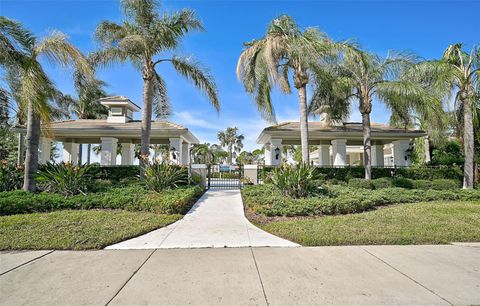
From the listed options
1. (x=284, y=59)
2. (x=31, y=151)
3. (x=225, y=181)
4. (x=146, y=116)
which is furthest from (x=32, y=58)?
(x=225, y=181)

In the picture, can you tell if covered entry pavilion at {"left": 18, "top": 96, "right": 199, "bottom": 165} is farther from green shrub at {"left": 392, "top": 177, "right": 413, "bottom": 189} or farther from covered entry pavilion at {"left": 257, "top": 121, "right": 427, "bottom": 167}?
green shrub at {"left": 392, "top": 177, "right": 413, "bottom": 189}

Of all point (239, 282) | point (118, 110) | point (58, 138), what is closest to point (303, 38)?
point (239, 282)

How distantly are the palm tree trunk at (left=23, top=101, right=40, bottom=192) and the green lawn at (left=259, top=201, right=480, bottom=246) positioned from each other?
898 cm

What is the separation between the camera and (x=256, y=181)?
1508 cm

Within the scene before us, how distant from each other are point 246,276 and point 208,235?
2.46 meters

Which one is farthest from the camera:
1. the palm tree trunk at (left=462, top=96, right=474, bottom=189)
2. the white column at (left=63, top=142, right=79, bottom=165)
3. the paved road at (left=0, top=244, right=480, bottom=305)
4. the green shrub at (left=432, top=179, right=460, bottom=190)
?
the white column at (left=63, top=142, right=79, bottom=165)

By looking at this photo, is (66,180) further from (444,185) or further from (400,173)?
(400,173)

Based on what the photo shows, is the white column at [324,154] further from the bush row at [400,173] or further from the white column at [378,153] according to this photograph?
the bush row at [400,173]

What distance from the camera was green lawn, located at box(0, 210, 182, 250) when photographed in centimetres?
524

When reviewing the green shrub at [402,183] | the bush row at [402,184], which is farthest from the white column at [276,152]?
the green shrub at [402,183]

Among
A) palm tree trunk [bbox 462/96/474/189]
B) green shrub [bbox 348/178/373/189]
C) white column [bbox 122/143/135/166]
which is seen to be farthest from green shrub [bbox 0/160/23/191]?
palm tree trunk [bbox 462/96/474/189]

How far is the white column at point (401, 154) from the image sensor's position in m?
17.1

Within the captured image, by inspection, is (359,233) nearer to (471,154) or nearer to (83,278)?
(83,278)

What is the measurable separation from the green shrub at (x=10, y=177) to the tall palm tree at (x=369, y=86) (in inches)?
571
